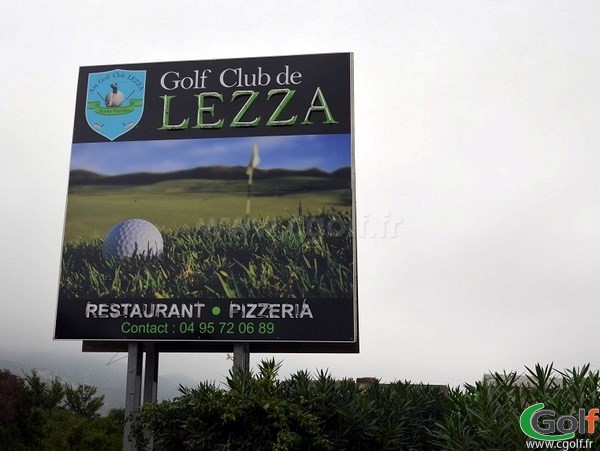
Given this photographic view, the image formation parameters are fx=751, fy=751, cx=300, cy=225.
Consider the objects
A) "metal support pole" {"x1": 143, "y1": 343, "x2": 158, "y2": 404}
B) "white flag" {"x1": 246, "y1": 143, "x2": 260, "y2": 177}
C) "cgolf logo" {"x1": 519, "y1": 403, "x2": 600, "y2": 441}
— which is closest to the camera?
"cgolf logo" {"x1": 519, "y1": 403, "x2": 600, "y2": 441}

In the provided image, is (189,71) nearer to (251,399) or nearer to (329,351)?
(329,351)

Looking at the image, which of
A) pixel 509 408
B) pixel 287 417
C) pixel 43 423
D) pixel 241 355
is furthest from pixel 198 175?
pixel 43 423

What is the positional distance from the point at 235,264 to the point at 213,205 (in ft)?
6.88

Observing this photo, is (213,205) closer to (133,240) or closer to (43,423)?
(133,240)

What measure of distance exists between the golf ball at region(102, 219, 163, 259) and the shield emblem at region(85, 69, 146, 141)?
3.13 meters

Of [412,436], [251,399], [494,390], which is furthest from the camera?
[412,436]

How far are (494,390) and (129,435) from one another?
35.9 ft

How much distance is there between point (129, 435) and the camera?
2172 cm

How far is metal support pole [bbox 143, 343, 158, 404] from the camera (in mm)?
24391

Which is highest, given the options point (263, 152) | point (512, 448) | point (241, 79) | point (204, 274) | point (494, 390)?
point (241, 79)

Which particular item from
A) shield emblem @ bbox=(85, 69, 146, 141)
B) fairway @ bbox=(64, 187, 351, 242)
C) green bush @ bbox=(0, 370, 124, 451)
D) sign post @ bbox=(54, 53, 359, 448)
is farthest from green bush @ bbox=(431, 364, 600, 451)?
green bush @ bbox=(0, 370, 124, 451)

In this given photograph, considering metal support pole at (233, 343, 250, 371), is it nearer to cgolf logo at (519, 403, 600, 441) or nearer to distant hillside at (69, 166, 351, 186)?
distant hillside at (69, 166, 351, 186)

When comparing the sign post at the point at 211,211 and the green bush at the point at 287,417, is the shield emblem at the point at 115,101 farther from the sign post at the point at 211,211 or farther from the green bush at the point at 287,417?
the green bush at the point at 287,417

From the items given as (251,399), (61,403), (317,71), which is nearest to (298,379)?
(251,399)
